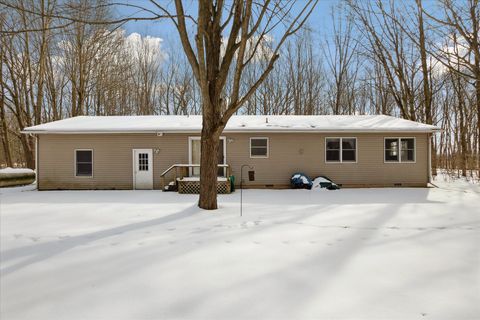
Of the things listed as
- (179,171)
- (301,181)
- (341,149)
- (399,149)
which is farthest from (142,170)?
(399,149)

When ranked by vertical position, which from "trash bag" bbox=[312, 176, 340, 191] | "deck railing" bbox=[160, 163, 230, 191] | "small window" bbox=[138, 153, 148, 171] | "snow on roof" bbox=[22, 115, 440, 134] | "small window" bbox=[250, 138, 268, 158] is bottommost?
"trash bag" bbox=[312, 176, 340, 191]

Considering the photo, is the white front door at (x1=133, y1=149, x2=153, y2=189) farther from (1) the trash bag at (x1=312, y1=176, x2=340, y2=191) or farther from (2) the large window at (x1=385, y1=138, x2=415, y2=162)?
(2) the large window at (x1=385, y1=138, x2=415, y2=162)

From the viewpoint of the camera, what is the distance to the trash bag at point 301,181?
11555 millimetres

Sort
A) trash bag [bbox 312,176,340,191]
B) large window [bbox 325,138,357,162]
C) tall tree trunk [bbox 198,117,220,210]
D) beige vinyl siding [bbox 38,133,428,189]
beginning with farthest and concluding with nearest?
large window [bbox 325,138,357,162]
beige vinyl siding [bbox 38,133,428,189]
trash bag [bbox 312,176,340,191]
tall tree trunk [bbox 198,117,220,210]

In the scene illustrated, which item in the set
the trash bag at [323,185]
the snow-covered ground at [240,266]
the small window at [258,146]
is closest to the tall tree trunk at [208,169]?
A: the snow-covered ground at [240,266]

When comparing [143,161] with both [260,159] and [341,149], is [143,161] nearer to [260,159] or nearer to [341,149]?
[260,159]

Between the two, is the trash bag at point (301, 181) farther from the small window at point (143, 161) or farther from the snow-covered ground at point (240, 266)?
the small window at point (143, 161)

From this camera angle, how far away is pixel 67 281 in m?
3.09

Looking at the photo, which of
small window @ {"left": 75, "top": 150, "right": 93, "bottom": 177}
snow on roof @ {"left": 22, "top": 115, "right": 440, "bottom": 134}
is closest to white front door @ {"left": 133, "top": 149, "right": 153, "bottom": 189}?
snow on roof @ {"left": 22, "top": 115, "right": 440, "bottom": 134}

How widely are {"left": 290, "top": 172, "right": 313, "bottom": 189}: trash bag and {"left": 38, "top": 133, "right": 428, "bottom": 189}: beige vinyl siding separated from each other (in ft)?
1.66

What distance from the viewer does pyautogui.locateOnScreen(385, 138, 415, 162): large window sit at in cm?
1240

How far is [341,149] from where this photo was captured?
1243cm

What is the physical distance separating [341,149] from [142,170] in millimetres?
9178

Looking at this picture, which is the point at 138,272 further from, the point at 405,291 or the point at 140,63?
the point at 140,63
